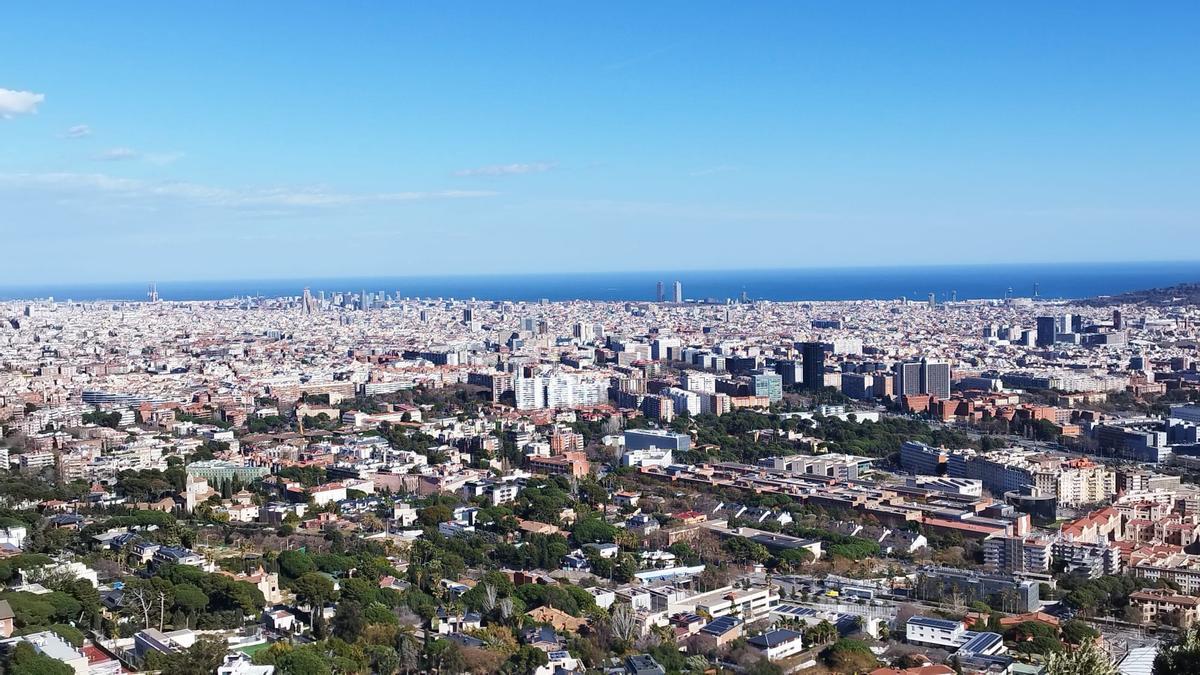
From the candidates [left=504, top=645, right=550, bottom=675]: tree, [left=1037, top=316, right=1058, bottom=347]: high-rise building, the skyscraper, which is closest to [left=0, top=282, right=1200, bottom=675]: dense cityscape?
[left=504, top=645, right=550, bottom=675]: tree

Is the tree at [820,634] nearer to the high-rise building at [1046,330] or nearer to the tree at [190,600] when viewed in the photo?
the tree at [190,600]

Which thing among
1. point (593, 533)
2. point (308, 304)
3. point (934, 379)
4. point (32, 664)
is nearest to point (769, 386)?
point (934, 379)

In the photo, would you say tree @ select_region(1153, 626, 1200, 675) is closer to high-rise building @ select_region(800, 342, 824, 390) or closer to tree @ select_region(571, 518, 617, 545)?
tree @ select_region(571, 518, 617, 545)

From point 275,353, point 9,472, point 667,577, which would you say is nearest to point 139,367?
point 275,353

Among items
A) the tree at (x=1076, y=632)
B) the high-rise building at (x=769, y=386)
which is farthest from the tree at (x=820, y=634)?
the high-rise building at (x=769, y=386)

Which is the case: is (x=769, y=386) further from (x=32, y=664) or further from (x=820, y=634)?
(x=32, y=664)

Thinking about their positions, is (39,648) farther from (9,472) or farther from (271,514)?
(9,472)
